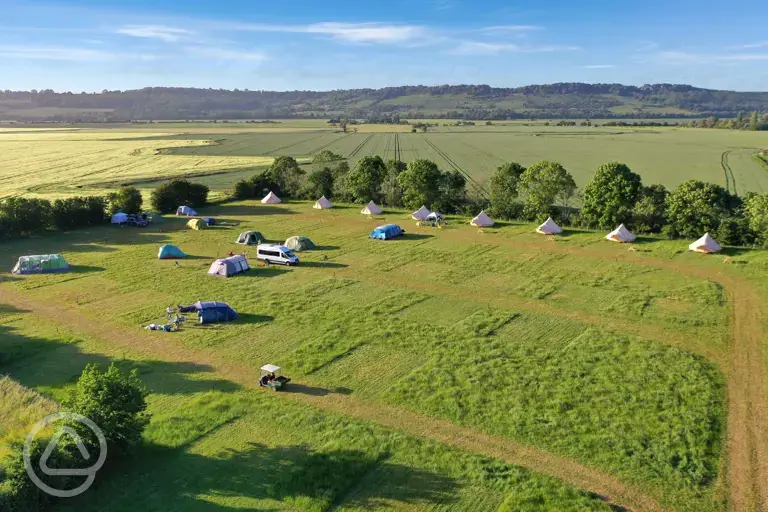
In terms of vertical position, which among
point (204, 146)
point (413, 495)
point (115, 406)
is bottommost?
point (413, 495)

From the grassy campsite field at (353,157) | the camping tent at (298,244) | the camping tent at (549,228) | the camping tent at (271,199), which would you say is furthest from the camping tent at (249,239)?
the grassy campsite field at (353,157)

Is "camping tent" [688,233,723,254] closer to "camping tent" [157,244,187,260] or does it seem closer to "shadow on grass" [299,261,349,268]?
"shadow on grass" [299,261,349,268]

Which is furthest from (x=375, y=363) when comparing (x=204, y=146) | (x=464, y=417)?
(x=204, y=146)

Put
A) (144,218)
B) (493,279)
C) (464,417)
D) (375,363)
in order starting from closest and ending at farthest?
(464,417)
(375,363)
(493,279)
(144,218)

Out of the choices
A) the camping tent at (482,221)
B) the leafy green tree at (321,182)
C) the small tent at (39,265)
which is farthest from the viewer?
the leafy green tree at (321,182)

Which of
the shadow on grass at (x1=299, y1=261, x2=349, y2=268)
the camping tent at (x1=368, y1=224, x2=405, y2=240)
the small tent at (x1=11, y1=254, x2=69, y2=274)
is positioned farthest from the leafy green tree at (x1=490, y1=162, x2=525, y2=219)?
the small tent at (x1=11, y1=254, x2=69, y2=274)

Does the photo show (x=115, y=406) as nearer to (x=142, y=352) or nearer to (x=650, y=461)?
(x=142, y=352)

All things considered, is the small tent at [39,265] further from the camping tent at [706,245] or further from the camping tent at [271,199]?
the camping tent at [706,245]

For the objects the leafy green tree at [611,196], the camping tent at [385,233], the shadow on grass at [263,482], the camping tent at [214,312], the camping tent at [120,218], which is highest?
the leafy green tree at [611,196]

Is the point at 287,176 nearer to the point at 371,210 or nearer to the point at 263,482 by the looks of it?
the point at 371,210
